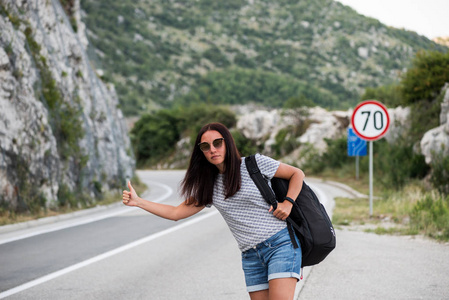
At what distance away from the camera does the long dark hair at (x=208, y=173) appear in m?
3.62

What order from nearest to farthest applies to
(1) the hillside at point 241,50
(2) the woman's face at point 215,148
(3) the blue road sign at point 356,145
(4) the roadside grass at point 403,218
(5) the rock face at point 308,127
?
(2) the woman's face at point 215,148
(4) the roadside grass at point 403,218
(3) the blue road sign at point 356,145
(5) the rock face at point 308,127
(1) the hillside at point 241,50

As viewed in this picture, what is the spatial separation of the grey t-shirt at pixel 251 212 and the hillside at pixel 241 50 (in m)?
82.8

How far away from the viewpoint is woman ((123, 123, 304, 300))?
139 inches

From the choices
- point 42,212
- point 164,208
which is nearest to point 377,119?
point 42,212

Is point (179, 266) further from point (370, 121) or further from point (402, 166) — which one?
point (402, 166)

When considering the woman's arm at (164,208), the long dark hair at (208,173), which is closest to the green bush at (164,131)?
the woman's arm at (164,208)

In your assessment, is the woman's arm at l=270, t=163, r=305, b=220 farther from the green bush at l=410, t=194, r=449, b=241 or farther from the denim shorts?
the green bush at l=410, t=194, r=449, b=241

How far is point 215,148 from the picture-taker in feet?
12.1

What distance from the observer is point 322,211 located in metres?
3.75

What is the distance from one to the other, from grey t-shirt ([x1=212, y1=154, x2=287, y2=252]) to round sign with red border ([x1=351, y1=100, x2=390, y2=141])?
9.32m

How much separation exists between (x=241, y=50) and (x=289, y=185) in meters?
123

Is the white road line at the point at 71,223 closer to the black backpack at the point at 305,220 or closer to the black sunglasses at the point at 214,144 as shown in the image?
the black sunglasses at the point at 214,144

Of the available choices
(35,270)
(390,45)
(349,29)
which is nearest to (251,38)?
(349,29)

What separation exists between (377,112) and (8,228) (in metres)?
8.67
